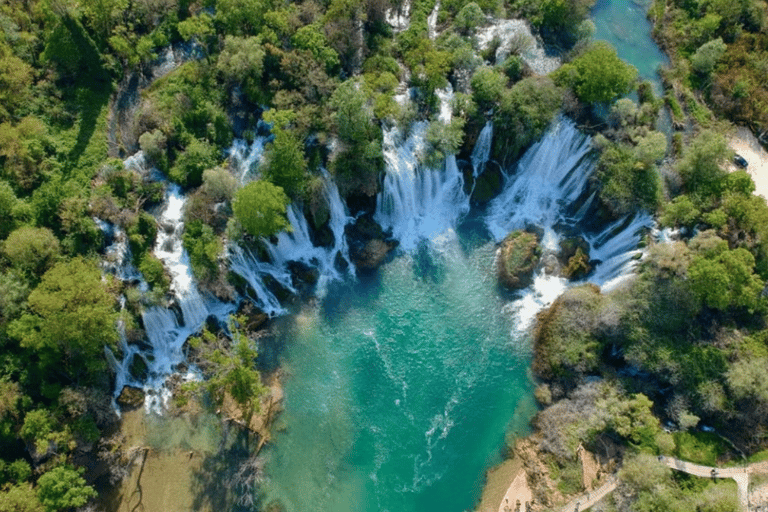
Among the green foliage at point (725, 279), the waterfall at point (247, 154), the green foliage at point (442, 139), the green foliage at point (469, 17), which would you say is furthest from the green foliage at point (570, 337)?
the waterfall at point (247, 154)

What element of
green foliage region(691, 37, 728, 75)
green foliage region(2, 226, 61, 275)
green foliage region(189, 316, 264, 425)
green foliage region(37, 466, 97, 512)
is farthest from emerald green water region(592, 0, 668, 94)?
green foliage region(37, 466, 97, 512)

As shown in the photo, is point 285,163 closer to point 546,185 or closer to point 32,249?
point 32,249

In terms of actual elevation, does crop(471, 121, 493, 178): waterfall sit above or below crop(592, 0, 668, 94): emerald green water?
below

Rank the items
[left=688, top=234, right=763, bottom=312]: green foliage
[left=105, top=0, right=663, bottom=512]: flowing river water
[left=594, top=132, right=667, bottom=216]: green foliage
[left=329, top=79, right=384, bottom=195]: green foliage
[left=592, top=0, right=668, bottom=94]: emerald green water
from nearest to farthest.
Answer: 1. [left=105, top=0, right=663, bottom=512]: flowing river water
2. [left=688, top=234, right=763, bottom=312]: green foliage
3. [left=329, top=79, right=384, bottom=195]: green foliage
4. [left=594, top=132, right=667, bottom=216]: green foliage
5. [left=592, top=0, right=668, bottom=94]: emerald green water

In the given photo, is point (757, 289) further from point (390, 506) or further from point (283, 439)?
point (283, 439)

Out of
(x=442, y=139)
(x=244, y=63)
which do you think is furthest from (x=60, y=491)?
(x=442, y=139)

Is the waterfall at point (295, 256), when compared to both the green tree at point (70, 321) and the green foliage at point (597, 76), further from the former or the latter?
the green foliage at point (597, 76)

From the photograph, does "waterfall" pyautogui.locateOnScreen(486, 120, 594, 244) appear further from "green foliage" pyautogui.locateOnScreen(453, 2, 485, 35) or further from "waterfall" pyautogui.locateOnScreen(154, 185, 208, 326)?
"waterfall" pyautogui.locateOnScreen(154, 185, 208, 326)

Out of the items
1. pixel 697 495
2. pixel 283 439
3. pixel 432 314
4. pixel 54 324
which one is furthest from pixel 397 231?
pixel 697 495
